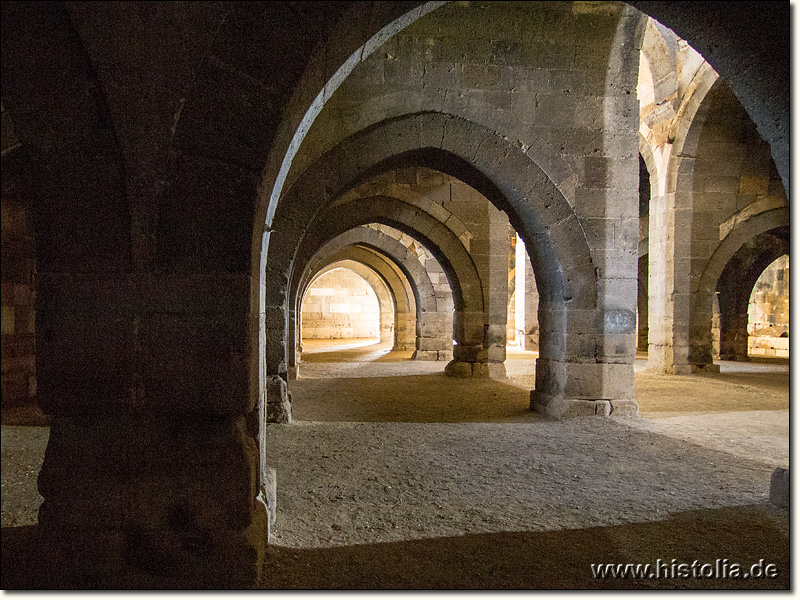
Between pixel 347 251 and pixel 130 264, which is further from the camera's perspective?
pixel 347 251

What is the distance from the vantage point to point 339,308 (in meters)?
23.9

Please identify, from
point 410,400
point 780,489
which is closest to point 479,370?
point 410,400

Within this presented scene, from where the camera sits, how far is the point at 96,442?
6.45 feet

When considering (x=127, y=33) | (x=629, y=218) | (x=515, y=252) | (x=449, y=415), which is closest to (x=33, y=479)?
(x=127, y=33)

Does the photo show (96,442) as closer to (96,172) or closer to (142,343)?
(142,343)

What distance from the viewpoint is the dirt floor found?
7.31 ft

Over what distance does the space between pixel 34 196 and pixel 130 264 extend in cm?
41

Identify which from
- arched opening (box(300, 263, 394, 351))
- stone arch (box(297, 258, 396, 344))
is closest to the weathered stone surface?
stone arch (box(297, 258, 396, 344))

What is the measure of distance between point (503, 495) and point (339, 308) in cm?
2098

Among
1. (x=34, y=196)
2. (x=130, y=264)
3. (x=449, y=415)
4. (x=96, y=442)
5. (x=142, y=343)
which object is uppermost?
(x=34, y=196)

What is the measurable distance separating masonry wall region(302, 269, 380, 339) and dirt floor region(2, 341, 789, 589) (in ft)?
57.2

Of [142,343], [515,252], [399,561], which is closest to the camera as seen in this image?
[142,343]

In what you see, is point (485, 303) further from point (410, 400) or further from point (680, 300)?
point (680, 300)

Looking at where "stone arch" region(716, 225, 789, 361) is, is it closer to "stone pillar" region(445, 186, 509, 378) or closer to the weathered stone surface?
"stone pillar" region(445, 186, 509, 378)
